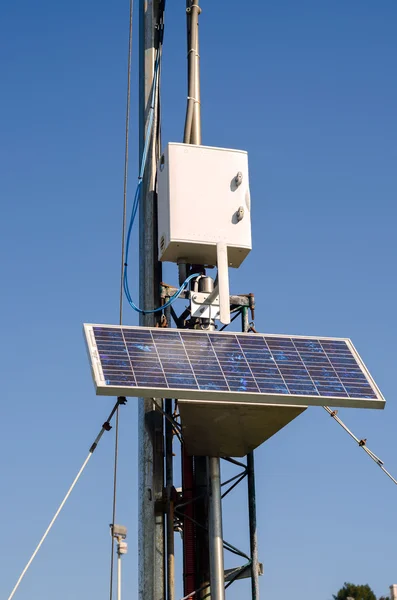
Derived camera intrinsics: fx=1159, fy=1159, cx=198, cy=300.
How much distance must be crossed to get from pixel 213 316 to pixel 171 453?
2047 mm

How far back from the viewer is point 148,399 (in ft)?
54.9

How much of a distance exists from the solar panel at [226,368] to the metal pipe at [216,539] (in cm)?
194

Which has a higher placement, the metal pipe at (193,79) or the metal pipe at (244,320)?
the metal pipe at (193,79)

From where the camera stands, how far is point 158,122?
61.4 feet

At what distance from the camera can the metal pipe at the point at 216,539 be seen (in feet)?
50.8

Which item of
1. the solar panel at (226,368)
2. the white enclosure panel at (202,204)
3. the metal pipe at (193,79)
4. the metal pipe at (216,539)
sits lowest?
the metal pipe at (216,539)

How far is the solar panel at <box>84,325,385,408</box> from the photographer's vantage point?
14.3 meters

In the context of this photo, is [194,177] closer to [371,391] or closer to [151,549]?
[371,391]

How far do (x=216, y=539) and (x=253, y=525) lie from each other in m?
1.06

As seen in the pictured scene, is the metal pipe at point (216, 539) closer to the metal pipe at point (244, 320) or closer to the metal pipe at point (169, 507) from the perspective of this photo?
the metal pipe at point (169, 507)

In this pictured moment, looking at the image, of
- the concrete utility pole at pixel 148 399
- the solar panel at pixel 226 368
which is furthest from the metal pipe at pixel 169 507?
the solar panel at pixel 226 368

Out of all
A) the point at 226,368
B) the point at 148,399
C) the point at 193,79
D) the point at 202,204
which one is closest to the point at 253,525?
the point at 148,399

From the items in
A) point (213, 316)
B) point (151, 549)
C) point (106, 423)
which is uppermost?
point (213, 316)

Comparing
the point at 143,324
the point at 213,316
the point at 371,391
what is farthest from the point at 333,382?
the point at 143,324
